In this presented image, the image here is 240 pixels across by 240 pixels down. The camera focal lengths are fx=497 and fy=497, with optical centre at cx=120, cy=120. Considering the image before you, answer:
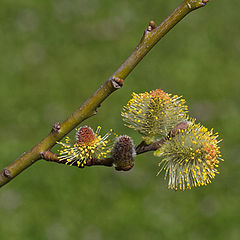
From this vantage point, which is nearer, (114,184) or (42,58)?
(114,184)

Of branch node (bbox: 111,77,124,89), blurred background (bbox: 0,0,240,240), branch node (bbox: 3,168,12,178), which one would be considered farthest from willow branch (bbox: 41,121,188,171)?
blurred background (bbox: 0,0,240,240)

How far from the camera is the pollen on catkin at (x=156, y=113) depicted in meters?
2.01

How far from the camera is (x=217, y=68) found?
598cm

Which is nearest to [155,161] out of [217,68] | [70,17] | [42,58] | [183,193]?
[183,193]

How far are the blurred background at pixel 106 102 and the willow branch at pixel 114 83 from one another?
2964 mm

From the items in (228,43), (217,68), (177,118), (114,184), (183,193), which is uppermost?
(228,43)

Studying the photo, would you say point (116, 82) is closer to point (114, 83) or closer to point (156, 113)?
point (114, 83)

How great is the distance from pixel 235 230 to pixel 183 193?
60cm

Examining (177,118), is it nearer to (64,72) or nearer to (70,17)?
(64,72)

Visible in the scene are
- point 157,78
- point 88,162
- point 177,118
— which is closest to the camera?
point 88,162

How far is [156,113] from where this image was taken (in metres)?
2.05

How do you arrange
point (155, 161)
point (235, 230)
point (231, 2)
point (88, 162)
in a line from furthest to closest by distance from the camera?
point (231, 2), point (155, 161), point (235, 230), point (88, 162)

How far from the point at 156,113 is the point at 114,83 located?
0.51 m

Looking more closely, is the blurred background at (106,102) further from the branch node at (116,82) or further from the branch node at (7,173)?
the branch node at (116,82)
